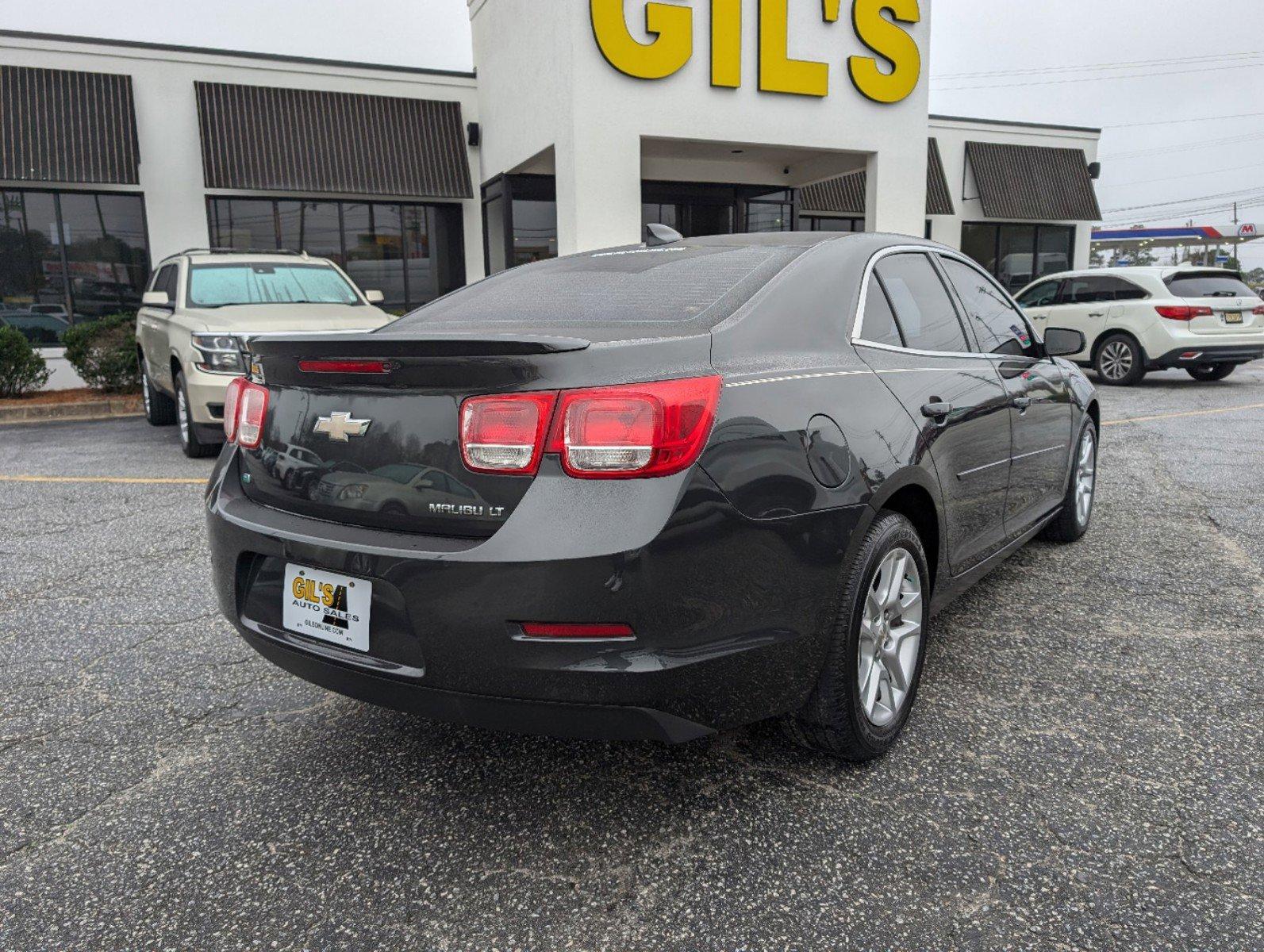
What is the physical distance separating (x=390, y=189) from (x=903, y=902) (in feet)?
48.5

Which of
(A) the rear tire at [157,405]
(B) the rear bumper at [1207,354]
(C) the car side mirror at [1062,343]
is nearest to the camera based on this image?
(C) the car side mirror at [1062,343]

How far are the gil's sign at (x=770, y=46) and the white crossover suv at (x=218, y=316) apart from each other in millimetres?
4951

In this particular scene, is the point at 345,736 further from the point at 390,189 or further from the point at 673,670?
the point at 390,189

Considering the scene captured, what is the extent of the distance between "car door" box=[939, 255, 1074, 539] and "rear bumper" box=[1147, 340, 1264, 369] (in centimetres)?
936

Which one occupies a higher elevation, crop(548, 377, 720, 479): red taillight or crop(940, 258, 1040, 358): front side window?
crop(940, 258, 1040, 358): front side window

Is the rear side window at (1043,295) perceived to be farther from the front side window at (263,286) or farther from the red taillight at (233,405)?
the red taillight at (233,405)

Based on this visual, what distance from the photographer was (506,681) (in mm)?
2088

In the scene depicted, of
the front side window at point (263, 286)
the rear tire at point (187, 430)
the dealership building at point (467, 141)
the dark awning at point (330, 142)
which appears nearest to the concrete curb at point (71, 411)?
the dealership building at point (467, 141)

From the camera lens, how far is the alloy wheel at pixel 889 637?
2.63 meters

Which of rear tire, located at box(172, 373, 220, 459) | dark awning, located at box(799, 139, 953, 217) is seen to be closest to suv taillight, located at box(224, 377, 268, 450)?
rear tire, located at box(172, 373, 220, 459)

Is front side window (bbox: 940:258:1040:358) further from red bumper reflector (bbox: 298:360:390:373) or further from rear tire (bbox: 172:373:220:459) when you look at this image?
rear tire (bbox: 172:373:220:459)

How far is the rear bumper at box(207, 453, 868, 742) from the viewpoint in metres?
2.01

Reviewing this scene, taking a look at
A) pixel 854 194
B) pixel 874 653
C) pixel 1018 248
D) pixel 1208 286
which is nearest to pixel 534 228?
pixel 854 194

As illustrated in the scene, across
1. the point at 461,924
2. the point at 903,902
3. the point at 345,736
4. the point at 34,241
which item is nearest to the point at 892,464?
the point at 903,902
